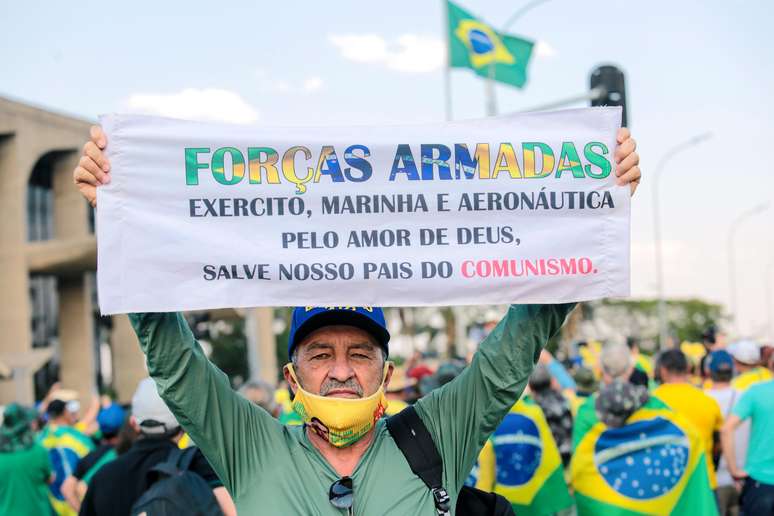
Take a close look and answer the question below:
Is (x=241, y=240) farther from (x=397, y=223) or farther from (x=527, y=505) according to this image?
(x=527, y=505)

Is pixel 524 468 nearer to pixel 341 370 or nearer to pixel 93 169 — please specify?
pixel 341 370

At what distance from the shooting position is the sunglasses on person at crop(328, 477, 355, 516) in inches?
104

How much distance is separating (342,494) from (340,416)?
23 centimetres

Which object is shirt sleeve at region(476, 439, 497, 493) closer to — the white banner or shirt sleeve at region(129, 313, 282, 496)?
the white banner

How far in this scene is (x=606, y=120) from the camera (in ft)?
9.80

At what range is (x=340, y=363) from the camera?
288 centimetres

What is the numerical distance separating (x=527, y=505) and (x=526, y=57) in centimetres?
1333

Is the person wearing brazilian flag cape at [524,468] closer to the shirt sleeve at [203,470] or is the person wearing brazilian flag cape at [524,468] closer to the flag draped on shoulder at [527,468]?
the flag draped on shoulder at [527,468]

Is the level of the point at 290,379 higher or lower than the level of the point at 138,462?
higher

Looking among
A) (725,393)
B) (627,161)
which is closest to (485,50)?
(725,393)

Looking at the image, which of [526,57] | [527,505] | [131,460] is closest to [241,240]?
[131,460]

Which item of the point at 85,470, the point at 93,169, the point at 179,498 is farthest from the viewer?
the point at 85,470

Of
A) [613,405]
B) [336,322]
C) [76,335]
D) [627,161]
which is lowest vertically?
[76,335]

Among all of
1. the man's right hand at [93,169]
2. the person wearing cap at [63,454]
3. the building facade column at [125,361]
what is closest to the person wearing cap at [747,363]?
the person wearing cap at [63,454]
